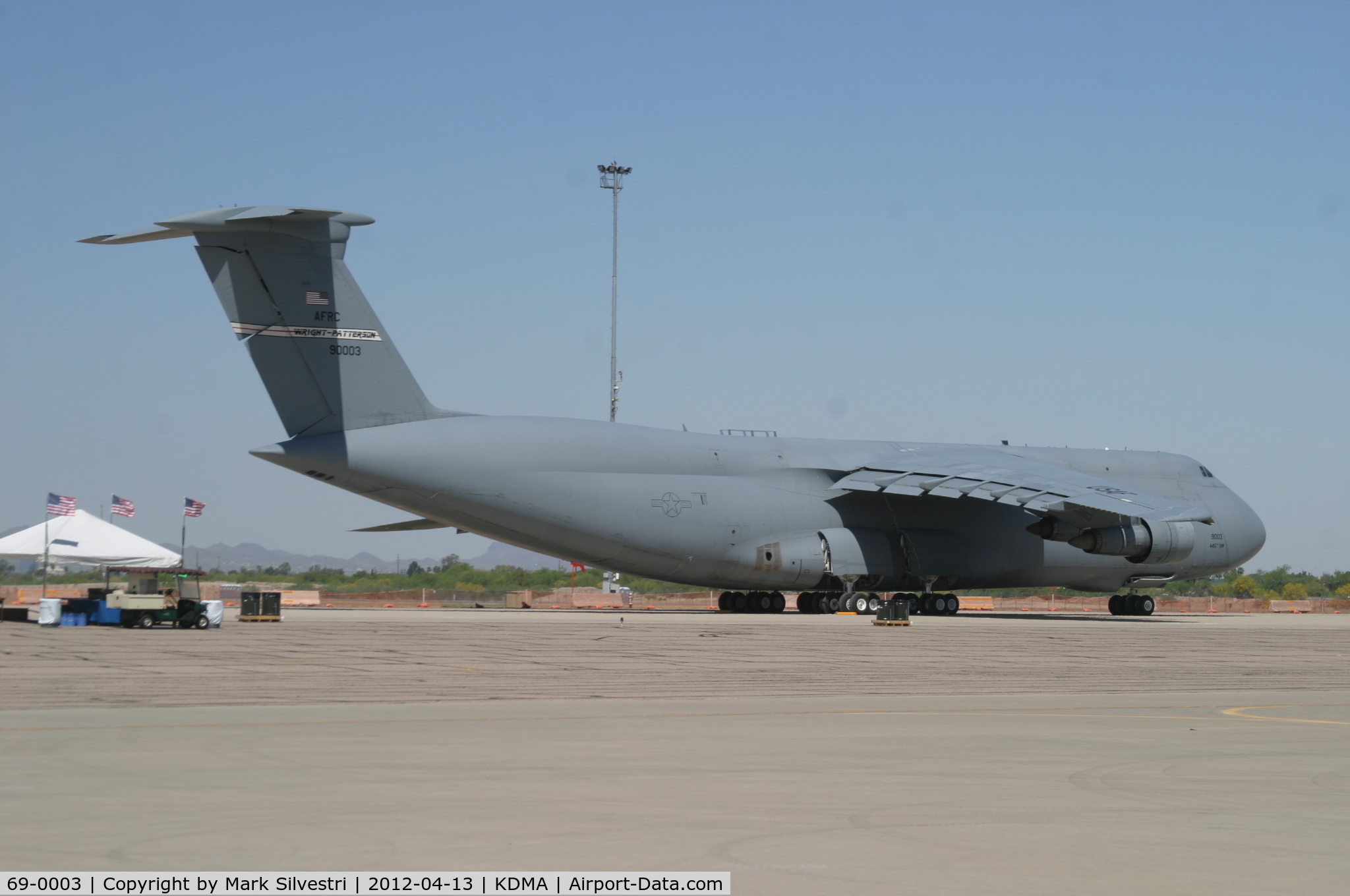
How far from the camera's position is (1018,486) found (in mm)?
38000

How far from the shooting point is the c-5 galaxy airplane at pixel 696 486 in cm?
3136

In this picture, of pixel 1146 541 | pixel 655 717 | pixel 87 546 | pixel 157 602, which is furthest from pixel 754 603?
pixel 655 717

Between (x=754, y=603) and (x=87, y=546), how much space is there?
74.0 feet

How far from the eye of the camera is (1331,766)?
32.1 feet

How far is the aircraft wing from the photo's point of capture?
36.6 metres

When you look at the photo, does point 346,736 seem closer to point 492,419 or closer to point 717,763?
point 717,763

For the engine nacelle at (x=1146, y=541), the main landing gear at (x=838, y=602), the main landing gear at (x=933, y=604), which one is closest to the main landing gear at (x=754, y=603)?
the main landing gear at (x=838, y=602)

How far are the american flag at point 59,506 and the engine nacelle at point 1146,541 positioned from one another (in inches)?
1224

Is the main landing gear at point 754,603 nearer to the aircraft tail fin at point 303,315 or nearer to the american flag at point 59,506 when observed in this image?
the aircraft tail fin at point 303,315

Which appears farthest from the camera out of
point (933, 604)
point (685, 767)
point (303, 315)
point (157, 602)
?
point (933, 604)

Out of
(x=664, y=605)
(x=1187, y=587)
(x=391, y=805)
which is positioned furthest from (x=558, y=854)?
(x=1187, y=587)

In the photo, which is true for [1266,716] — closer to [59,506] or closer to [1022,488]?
[1022,488]

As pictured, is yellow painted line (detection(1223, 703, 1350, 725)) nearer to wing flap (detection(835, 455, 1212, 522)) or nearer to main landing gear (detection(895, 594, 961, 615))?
wing flap (detection(835, 455, 1212, 522))

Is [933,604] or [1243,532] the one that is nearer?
[933,604]
